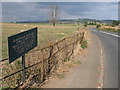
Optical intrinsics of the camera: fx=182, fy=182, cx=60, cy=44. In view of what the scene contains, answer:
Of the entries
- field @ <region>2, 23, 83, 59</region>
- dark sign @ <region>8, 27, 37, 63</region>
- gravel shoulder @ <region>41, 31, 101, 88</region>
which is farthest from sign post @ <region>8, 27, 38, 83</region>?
field @ <region>2, 23, 83, 59</region>

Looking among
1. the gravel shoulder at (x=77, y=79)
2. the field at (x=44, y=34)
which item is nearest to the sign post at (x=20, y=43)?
the gravel shoulder at (x=77, y=79)

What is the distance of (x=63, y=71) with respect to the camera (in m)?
7.10

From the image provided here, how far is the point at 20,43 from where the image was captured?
13.9 feet

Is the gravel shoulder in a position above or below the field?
below

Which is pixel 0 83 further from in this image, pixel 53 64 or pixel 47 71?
pixel 53 64

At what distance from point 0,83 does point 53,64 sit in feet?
7.25

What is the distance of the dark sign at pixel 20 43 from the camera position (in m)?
3.86

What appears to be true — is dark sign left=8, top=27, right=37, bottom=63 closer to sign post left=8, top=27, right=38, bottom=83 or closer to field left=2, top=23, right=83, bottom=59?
sign post left=8, top=27, right=38, bottom=83

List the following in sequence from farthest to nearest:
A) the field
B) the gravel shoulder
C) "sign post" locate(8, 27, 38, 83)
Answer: the field → the gravel shoulder → "sign post" locate(8, 27, 38, 83)

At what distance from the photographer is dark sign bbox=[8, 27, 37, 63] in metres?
3.86

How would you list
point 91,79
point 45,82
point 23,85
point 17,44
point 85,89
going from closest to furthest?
point 17,44 < point 23,85 < point 85,89 < point 45,82 < point 91,79

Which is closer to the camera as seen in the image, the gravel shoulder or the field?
the gravel shoulder

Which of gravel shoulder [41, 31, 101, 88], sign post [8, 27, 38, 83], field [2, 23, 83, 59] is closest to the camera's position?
sign post [8, 27, 38, 83]

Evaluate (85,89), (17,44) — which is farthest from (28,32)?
(85,89)
